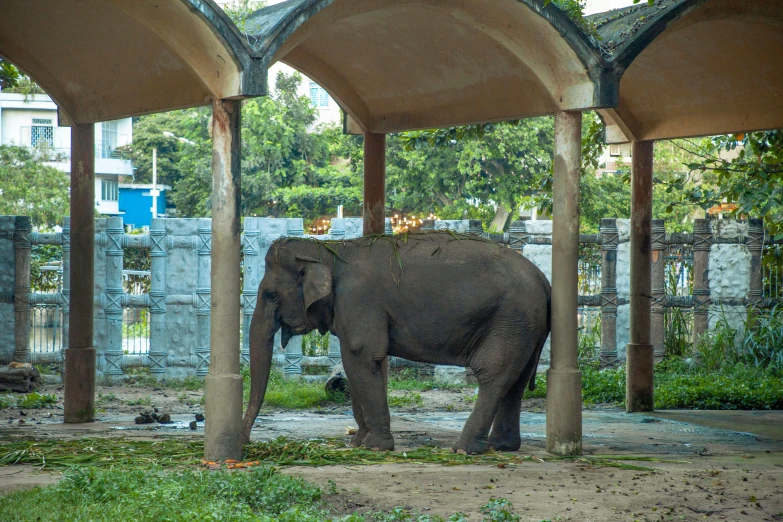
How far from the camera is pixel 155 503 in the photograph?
5305 millimetres

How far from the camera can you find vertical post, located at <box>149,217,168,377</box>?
13.1 meters

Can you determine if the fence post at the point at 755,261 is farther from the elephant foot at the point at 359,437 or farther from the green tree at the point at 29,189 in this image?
the green tree at the point at 29,189

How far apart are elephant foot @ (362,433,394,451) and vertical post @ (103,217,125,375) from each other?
5995 mm

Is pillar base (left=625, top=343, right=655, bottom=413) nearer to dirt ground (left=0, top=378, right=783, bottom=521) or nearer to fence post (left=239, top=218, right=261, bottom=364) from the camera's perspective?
dirt ground (left=0, top=378, right=783, bottom=521)

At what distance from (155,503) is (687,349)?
10.4 metres

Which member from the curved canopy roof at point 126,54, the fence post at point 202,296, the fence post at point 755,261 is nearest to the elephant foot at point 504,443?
the curved canopy roof at point 126,54

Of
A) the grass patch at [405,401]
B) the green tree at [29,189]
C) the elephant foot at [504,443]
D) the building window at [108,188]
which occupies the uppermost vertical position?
the building window at [108,188]

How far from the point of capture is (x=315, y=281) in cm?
820

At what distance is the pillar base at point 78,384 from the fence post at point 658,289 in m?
7.78

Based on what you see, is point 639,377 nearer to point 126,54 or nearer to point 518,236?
point 518,236

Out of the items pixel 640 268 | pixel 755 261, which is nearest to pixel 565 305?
pixel 640 268

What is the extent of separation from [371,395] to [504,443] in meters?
1.19

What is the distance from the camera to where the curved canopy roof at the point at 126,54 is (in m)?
Answer: 6.89

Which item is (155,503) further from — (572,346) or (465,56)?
(465,56)
